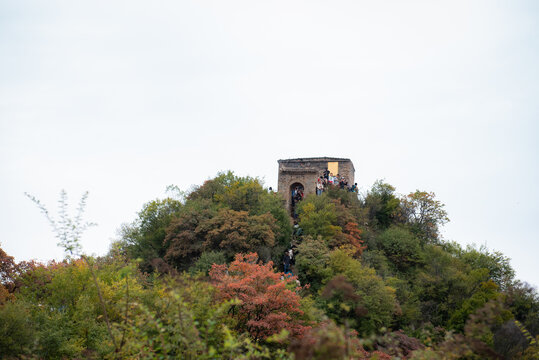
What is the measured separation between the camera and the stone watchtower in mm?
39625

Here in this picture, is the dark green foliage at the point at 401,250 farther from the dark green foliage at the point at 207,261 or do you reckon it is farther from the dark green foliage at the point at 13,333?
the dark green foliage at the point at 13,333

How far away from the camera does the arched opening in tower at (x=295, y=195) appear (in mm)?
39656

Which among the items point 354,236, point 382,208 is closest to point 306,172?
point 382,208

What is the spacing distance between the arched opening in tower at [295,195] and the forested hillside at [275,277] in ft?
10.6

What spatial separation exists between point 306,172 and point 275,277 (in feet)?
71.4

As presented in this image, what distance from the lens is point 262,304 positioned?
56.1 ft

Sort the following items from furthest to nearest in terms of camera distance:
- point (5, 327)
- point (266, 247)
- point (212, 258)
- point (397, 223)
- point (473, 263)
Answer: point (397, 223) → point (473, 263) → point (266, 247) → point (212, 258) → point (5, 327)

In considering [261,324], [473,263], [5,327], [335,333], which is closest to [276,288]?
[261,324]

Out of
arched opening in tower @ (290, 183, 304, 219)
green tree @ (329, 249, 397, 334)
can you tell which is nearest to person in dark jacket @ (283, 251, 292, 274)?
green tree @ (329, 249, 397, 334)

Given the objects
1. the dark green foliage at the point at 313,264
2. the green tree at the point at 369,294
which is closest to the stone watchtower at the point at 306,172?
the dark green foliage at the point at 313,264

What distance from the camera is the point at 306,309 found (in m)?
19.0

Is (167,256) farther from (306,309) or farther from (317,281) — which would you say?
(306,309)

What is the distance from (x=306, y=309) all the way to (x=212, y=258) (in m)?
7.87

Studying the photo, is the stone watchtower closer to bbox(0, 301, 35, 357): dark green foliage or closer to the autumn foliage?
the autumn foliage
